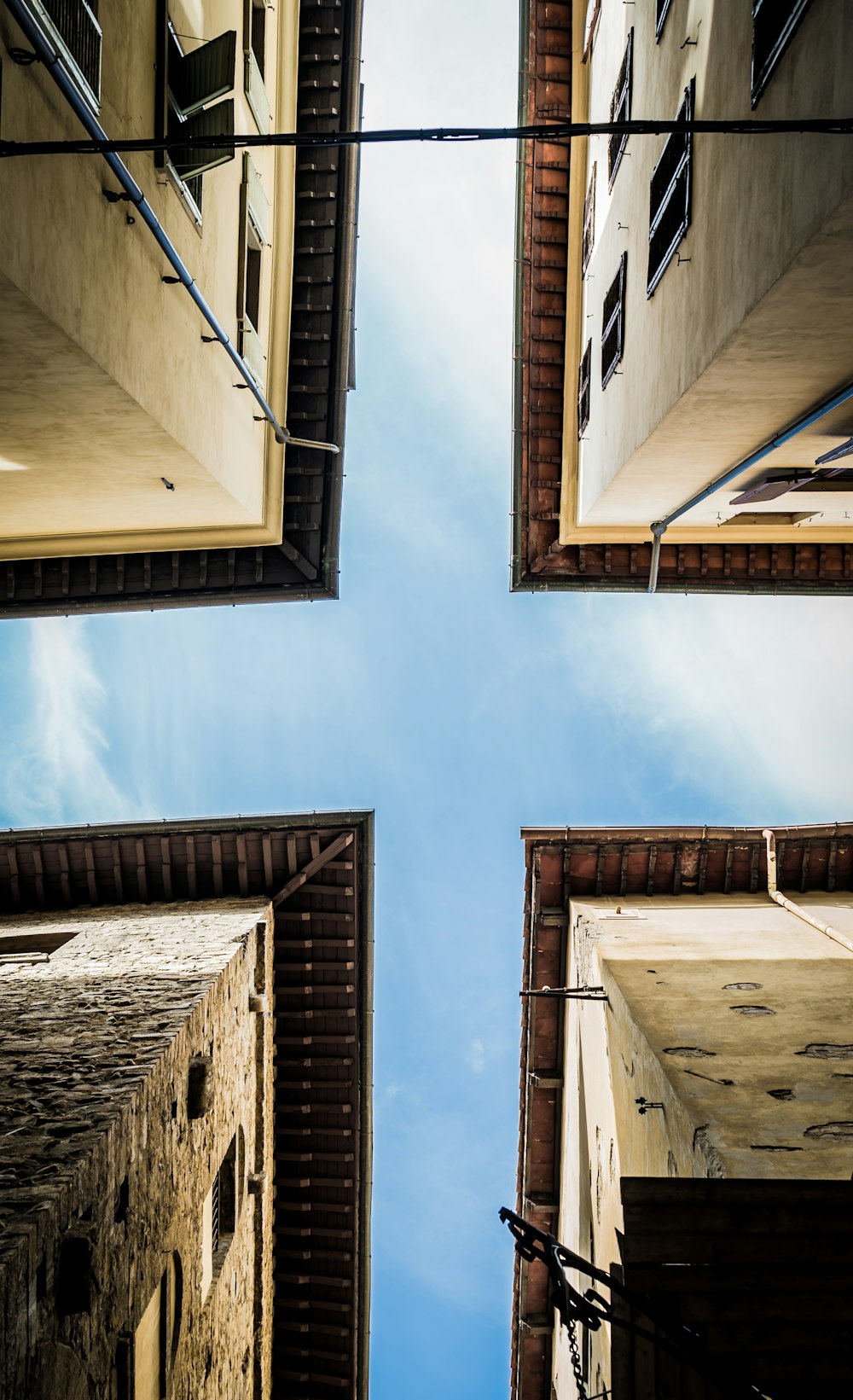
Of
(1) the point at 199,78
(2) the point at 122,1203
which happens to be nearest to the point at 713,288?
(1) the point at 199,78

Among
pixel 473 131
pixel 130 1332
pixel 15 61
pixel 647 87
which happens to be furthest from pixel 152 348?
pixel 130 1332

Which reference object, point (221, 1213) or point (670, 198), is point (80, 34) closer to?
point (670, 198)

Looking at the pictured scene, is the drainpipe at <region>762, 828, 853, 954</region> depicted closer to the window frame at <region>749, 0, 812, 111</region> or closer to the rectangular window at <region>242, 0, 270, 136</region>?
the window frame at <region>749, 0, 812, 111</region>

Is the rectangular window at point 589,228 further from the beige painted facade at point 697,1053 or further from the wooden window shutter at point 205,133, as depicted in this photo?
the beige painted facade at point 697,1053

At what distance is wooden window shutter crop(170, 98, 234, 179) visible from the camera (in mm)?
8508

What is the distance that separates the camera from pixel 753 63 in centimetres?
604

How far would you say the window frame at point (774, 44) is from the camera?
5262mm

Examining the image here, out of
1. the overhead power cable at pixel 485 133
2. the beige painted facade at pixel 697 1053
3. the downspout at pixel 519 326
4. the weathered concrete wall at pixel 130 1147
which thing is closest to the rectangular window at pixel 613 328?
the downspout at pixel 519 326

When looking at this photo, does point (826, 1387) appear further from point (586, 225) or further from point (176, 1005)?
point (586, 225)

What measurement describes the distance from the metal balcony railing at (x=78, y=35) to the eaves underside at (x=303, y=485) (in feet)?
21.6

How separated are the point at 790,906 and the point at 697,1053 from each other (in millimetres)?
6441

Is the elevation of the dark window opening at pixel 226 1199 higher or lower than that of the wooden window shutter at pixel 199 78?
lower

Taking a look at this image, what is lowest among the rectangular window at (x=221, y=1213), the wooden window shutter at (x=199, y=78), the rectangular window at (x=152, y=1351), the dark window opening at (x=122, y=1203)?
the rectangular window at (x=221, y=1213)

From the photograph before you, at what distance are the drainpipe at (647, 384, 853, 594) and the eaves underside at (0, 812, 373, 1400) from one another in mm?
6382
